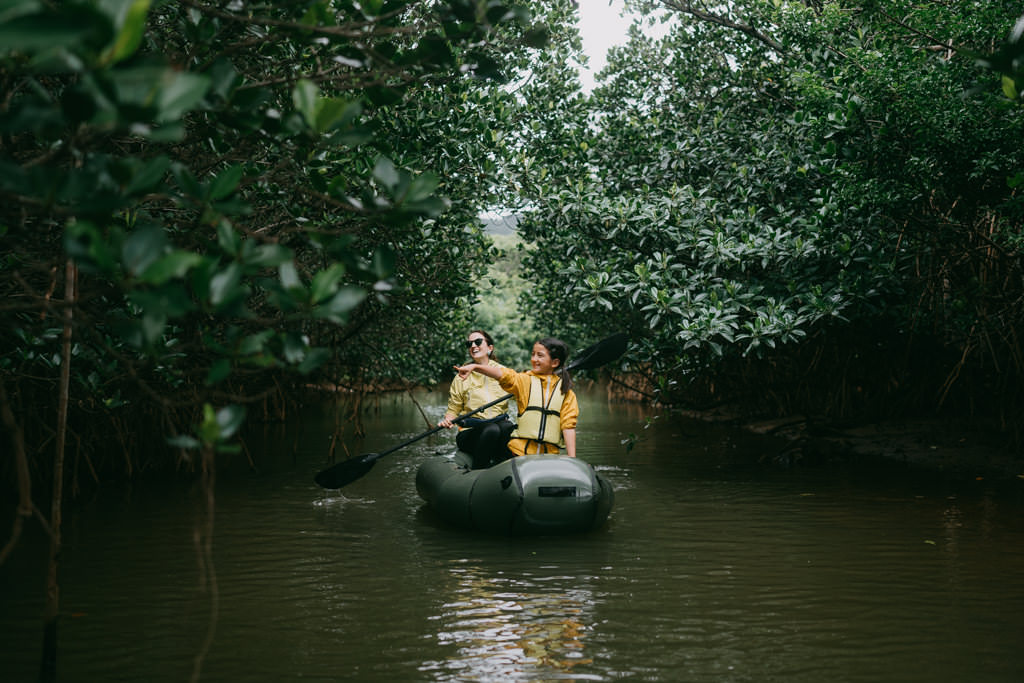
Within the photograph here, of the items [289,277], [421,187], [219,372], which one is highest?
[421,187]

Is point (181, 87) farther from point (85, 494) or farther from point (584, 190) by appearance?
point (584, 190)

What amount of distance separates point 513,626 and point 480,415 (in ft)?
11.2

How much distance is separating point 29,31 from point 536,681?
3.12m

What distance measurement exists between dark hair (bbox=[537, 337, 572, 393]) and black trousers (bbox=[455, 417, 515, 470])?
91cm

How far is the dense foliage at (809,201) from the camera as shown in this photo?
8031 mm

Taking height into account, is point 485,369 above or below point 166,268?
above

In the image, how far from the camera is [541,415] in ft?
22.9

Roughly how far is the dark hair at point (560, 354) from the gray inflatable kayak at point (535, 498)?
59cm

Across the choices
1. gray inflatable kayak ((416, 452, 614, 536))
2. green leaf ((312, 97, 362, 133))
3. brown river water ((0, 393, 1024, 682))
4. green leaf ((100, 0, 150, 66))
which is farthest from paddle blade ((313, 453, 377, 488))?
green leaf ((100, 0, 150, 66))

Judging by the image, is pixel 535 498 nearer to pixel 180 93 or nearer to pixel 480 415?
pixel 480 415

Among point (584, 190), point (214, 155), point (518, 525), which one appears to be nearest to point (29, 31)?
point (214, 155)

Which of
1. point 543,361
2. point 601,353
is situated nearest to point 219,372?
point 543,361

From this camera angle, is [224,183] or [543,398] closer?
[224,183]

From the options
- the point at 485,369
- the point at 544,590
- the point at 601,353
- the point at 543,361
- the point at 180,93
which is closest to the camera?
the point at 180,93
